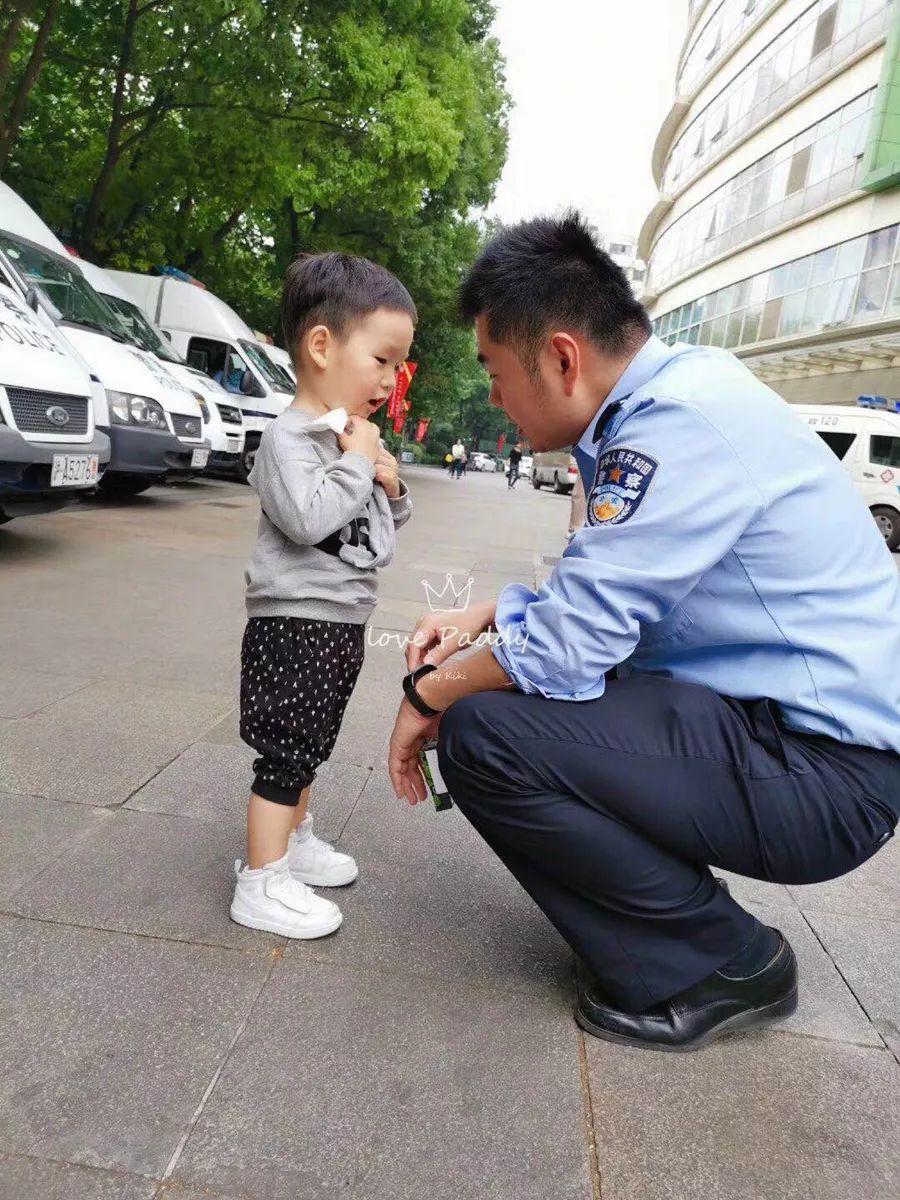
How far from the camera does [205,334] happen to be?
13891 millimetres

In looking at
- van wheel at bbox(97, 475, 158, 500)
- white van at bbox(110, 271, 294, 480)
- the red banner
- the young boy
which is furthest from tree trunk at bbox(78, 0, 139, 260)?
the young boy

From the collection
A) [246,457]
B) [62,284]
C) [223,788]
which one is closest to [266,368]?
[246,457]

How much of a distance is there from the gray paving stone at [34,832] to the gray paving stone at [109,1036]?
22 cm

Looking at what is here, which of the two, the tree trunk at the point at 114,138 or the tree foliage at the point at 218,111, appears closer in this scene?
the tree foliage at the point at 218,111

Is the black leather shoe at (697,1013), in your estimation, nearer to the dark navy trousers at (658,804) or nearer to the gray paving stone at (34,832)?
the dark navy trousers at (658,804)

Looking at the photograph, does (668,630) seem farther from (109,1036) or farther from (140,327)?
(140,327)

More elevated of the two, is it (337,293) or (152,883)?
(337,293)

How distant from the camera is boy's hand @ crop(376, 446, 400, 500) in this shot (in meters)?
2.11

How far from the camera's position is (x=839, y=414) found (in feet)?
48.5

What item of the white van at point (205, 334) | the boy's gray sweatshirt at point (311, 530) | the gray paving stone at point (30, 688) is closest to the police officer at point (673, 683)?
the boy's gray sweatshirt at point (311, 530)

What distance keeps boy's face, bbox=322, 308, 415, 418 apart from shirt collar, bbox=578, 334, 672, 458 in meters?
0.47

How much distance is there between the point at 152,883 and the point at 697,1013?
1.22 meters

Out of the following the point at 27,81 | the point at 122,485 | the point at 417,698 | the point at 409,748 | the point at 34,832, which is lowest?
the point at 34,832

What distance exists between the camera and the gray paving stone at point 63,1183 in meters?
1.26
